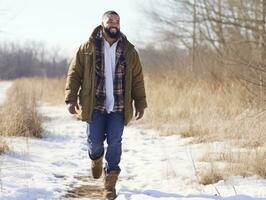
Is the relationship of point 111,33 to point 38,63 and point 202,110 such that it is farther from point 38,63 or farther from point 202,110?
point 38,63

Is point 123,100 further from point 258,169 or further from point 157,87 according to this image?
point 157,87

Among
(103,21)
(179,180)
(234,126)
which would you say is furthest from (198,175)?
(234,126)

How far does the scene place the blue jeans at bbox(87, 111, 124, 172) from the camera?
505 cm

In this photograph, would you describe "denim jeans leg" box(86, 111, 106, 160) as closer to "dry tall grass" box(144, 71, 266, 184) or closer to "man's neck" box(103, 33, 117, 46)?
"man's neck" box(103, 33, 117, 46)

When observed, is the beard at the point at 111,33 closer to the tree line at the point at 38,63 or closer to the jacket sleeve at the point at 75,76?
the jacket sleeve at the point at 75,76

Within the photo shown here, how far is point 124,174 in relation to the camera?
20.6 feet

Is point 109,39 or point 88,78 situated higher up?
point 109,39

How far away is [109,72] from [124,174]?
68.5 inches

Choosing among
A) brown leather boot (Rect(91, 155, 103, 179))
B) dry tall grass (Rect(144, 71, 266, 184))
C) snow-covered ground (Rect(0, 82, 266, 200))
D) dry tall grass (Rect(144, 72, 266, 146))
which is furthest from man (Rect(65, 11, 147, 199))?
dry tall grass (Rect(144, 72, 266, 146))

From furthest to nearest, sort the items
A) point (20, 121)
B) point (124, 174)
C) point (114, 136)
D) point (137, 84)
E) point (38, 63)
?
point (38, 63) < point (20, 121) < point (124, 174) < point (137, 84) < point (114, 136)

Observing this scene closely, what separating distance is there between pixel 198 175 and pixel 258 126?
2.29 metres

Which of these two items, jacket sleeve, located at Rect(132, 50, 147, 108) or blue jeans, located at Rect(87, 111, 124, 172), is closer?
blue jeans, located at Rect(87, 111, 124, 172)

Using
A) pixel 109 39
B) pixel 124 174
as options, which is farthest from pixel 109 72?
pixel 124 174

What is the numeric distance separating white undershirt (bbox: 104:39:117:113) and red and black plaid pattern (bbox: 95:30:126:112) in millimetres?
29
